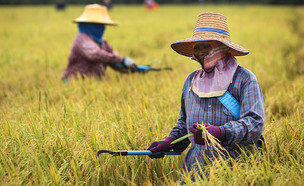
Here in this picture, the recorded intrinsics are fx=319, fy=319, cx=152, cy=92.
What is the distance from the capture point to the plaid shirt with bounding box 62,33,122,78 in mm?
3781

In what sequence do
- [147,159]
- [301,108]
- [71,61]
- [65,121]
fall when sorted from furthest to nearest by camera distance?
[71,61]
[301,108]
[65,121]
[147,159]

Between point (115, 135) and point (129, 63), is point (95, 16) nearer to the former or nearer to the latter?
point (129, 63)

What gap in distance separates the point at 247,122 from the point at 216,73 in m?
0.29

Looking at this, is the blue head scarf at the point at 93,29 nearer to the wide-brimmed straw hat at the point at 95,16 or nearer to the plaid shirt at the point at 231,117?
the wide-brimmed straw hat at the point at 95,16

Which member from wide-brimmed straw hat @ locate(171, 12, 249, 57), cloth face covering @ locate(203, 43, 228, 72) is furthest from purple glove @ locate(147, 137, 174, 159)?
wide-brimmed straw hat @ locate(171, 12, 249, 57)

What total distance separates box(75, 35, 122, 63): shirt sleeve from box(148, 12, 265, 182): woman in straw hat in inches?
86.9

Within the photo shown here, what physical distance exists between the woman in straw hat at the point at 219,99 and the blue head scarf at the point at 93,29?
247 cm

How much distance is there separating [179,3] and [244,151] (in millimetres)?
39348

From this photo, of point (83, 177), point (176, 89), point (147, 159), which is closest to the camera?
point (83, 177)

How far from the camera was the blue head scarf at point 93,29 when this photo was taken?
3.93 meters

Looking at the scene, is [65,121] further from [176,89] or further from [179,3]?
[179,3]

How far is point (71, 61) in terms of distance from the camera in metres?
4.02

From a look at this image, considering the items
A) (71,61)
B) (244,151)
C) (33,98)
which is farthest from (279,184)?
(71,61)

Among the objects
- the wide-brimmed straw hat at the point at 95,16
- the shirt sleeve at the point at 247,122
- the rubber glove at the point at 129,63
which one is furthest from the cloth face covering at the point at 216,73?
the wide-brimmed straw hat at the point at 95,16
